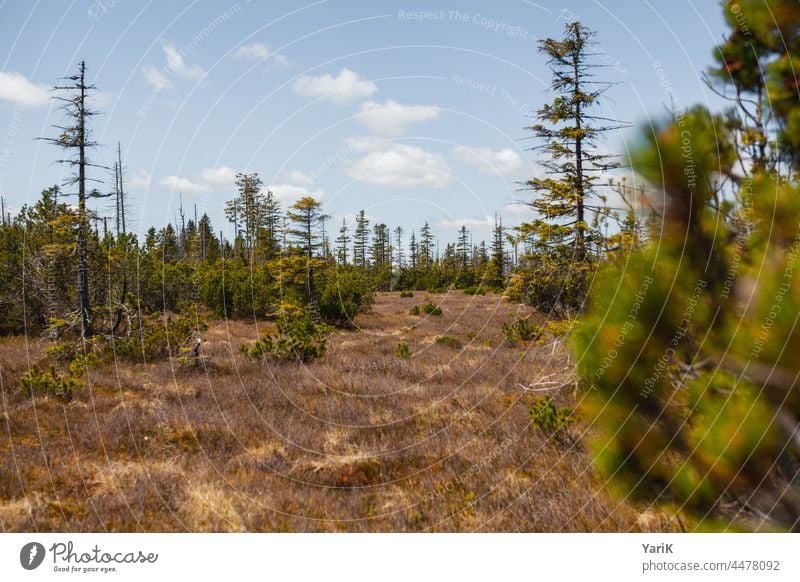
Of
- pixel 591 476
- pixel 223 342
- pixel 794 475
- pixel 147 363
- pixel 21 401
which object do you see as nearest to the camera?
pixel 794 475

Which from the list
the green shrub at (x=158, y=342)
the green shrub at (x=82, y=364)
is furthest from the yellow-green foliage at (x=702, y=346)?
the green shrub at (x=158, y=342)

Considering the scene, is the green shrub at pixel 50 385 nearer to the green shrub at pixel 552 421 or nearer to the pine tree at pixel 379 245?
the green shrub at pixel 552 421

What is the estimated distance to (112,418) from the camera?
22.5ft

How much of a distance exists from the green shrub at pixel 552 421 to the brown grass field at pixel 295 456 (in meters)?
0.15

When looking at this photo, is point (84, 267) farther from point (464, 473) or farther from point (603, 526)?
point (603, 526)

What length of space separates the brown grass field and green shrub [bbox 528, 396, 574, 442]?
6.0 inches

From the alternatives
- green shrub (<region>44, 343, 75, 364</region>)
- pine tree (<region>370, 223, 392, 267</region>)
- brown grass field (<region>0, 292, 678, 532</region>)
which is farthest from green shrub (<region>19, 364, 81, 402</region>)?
pine tree (<region>370, 223, 392, 267</region>)

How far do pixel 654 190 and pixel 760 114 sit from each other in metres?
1.02

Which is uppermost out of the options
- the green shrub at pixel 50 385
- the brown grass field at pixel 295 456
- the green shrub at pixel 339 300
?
the green shrub at pixel 339 300
